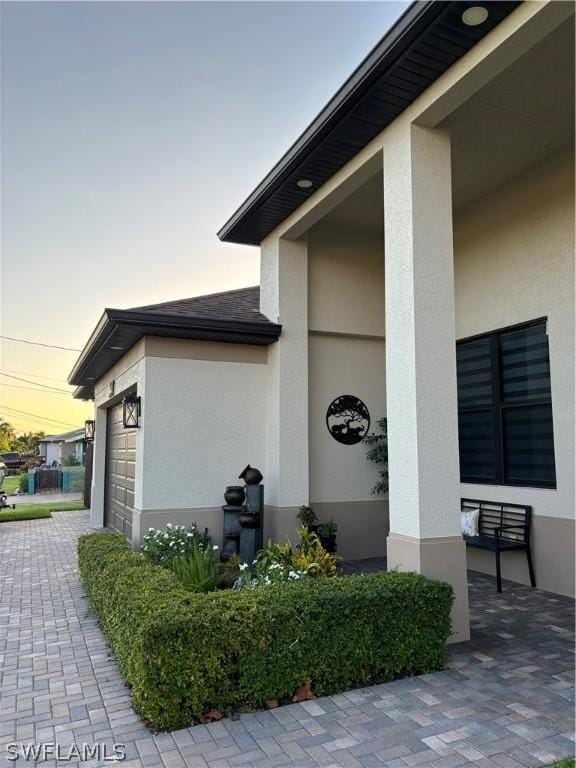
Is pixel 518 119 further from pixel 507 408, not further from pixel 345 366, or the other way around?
pixel 345 366

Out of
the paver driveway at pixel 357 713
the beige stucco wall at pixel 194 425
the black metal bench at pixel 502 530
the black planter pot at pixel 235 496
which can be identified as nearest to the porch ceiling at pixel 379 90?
the beige stucco wall at pixel 194 425

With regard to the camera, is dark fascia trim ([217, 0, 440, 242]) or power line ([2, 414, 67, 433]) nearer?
dark fascia trim ([217, 0, 440, 242])

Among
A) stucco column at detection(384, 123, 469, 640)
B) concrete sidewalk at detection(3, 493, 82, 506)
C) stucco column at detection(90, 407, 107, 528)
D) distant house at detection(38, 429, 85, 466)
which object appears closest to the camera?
stucco column at detection(384, 123, 469, 640)

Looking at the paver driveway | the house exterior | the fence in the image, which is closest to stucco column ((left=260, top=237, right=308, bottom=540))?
the house exterior

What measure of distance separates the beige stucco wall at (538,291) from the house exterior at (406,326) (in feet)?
0.08

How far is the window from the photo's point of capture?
20.4ft

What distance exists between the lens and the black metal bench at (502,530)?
236 inches

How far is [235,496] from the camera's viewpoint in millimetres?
6824

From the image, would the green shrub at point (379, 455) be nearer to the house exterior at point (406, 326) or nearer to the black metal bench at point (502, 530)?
the house exterior at point (406, 326)

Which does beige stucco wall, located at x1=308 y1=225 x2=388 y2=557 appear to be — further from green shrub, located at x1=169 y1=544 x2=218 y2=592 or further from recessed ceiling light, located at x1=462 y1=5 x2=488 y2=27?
recessed ceiling light, located at x1=462 y1=5 x2=488 y2=27

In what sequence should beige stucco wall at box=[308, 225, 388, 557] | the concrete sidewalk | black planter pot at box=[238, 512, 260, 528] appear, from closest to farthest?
1. black planter pot at box=[238, 512, 260, 528]
2. beige stucco wall at box=[308, 225, 388, 557]
3. the concrete sidewalk

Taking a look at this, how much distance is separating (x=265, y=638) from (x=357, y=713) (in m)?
0.72

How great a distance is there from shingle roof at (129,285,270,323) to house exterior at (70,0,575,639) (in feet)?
0.19

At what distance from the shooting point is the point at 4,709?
3426 mm
